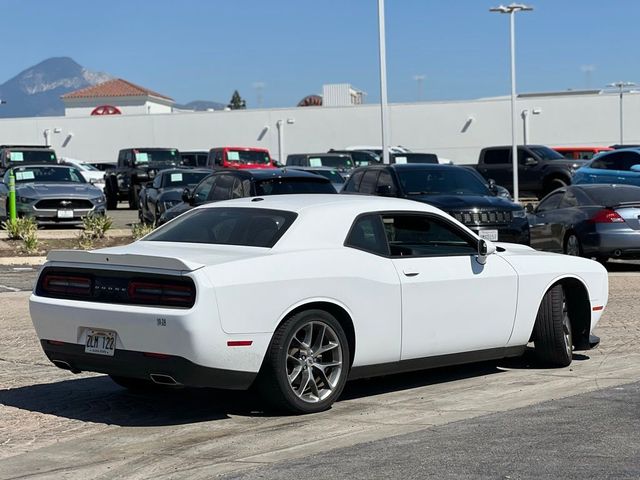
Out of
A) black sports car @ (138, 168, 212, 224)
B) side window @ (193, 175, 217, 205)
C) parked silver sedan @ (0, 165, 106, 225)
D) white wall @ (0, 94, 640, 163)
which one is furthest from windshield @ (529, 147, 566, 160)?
white wall @ (0, 94, 640, 163)

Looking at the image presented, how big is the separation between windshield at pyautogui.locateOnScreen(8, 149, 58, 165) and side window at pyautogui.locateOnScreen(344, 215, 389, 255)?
25.1m

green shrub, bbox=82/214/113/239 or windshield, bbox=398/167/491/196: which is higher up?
windshield, bbox=398/167/491/196

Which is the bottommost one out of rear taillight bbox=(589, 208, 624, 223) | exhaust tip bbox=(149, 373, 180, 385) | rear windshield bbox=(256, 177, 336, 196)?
exhaust tip bbox=(149, 373, 180, 385)

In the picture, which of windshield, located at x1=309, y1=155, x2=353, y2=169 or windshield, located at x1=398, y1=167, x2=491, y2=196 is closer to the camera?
windshield, located at x1=398, y1=167, x2=491, y2=196

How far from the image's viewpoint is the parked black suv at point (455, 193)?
17.5 meters

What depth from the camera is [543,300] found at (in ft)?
31.2

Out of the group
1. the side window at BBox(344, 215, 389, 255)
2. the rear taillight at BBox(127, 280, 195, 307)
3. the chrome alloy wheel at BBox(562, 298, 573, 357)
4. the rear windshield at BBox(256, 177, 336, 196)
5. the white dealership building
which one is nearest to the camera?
the rear taillight at BBox(127, 280, 195, 307)

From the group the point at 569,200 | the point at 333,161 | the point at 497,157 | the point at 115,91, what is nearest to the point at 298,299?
the point at 569,200

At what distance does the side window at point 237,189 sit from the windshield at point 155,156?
62.1 ft

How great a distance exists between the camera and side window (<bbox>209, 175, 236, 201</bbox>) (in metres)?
18.5

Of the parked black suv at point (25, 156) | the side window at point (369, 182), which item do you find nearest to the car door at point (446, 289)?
the side window at point (369, 182)

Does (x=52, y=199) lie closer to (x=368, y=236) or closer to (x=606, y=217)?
(x=606, y=217)

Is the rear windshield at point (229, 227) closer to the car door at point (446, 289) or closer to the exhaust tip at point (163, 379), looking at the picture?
the car door at point (446, 289)

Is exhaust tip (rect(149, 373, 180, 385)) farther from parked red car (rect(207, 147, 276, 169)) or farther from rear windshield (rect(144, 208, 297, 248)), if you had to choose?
parked red car (rect(207, 147, 276, 169))
